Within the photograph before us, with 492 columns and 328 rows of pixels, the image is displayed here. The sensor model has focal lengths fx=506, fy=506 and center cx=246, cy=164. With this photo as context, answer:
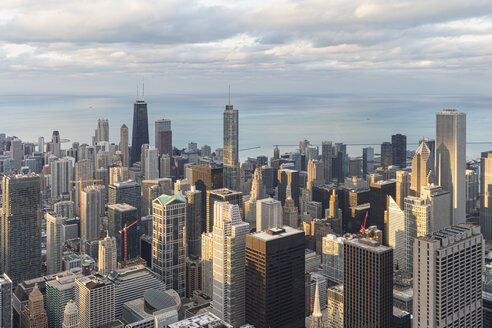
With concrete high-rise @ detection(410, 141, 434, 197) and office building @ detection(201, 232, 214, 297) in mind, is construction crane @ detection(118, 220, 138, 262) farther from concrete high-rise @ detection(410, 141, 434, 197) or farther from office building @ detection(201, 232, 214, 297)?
concrete high-rise @ detection(410, 141, 434, 197)

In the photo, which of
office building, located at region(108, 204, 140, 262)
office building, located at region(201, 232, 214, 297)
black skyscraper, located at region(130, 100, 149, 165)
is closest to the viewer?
office building, located at region(201, 232, 214, 297)

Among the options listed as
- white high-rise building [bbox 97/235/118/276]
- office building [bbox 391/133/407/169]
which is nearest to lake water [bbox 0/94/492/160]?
office building [bbox 391/133/407/169]

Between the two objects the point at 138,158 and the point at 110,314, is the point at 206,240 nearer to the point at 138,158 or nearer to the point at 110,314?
the point at 110,314

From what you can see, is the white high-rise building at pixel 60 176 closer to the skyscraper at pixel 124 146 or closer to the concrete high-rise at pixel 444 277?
the skyscraper at pixel 124 146

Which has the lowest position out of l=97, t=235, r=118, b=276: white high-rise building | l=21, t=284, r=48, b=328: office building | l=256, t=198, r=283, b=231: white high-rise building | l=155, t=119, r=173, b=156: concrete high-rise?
l=21, t=284, r=48, b=328: office building

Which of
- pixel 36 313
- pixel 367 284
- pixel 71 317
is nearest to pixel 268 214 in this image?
pixel 71 317

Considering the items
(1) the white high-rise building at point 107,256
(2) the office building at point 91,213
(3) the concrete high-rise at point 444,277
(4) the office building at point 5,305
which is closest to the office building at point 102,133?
(2) the office building at point 91,213
